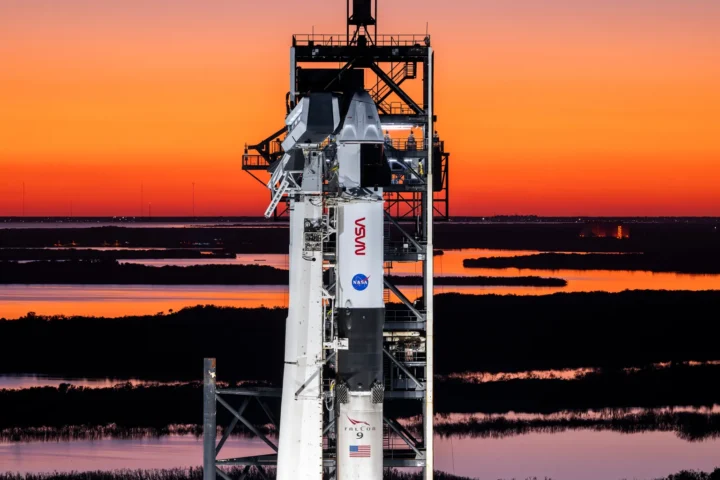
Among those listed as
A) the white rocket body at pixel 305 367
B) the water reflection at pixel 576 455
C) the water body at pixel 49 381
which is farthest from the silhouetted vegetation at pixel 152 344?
the white rocket body at pixel 305 367

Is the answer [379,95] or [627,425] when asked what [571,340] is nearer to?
[627,425]

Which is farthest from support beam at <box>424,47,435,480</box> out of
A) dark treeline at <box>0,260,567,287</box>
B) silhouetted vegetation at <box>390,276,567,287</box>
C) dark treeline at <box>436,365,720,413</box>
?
dark treeline at <box>0,260,567,287</box>

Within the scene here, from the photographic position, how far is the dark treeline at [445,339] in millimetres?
80688

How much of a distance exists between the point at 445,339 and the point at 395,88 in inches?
1879

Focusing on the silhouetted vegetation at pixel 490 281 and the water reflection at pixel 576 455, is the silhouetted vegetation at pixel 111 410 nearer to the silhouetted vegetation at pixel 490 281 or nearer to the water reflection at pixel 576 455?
the water reflection at pixel 576 455

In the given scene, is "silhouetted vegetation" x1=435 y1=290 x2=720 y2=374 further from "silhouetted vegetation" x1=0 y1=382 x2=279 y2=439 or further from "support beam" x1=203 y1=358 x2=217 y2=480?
"support beam" x1=203 y1=358 x2=217 y2=480

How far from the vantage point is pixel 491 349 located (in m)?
87.2

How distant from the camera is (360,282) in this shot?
38188mm

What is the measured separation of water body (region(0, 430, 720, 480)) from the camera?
177 feet

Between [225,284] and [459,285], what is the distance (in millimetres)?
28968

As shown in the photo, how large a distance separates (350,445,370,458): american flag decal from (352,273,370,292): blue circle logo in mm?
4608

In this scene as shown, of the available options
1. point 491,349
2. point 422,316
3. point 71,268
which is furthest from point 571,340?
point 71,268

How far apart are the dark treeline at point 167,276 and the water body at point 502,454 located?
77.0 metres

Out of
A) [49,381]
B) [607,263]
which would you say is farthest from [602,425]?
[607,263]
